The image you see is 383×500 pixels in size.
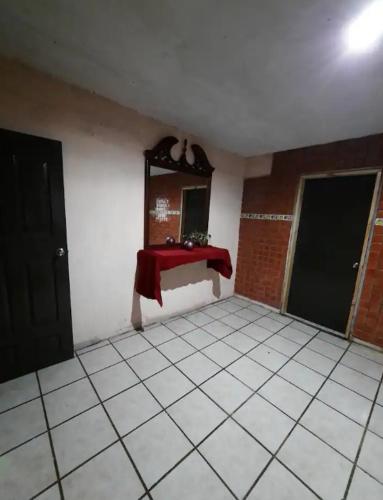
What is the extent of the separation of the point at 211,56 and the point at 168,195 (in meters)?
1.42

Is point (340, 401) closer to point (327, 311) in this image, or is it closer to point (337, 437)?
point (337, 437)

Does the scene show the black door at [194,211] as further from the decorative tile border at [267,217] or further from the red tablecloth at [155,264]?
the decorative tile border at [267,217]

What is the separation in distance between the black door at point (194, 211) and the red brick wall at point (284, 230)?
0.89 meters

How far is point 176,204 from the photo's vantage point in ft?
8.89

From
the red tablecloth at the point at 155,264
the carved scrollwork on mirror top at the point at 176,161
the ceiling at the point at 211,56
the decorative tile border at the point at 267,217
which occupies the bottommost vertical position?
the red tablecloth at the point at 155,264

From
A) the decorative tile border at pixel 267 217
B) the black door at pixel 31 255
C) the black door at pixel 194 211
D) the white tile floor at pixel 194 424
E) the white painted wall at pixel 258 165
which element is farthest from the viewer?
the white painted wall at pixel 258 165

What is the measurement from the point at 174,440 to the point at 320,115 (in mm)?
2863

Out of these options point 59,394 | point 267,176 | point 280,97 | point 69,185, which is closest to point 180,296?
→ point 59,394

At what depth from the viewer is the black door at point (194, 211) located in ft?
9.26

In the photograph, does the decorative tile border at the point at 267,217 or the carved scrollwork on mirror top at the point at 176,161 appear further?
the decorative tile border at the point at 267,217

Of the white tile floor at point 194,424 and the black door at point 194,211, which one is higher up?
the black door at point 194,211

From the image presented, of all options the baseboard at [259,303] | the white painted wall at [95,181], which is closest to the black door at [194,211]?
the white painted wall at [95,181]

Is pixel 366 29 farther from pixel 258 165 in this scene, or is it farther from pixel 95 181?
pixel 258 165

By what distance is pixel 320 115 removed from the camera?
1.97 metres
